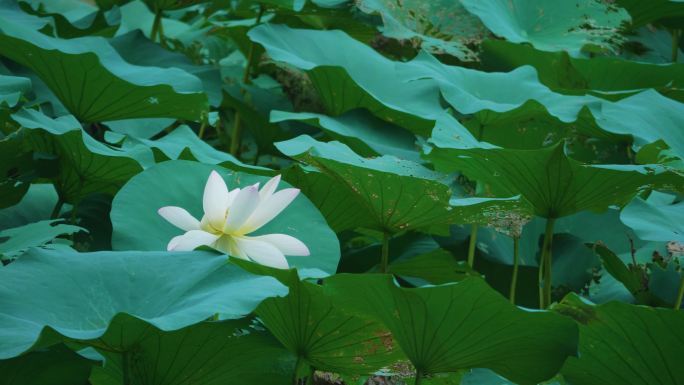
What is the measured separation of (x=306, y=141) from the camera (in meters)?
1.60

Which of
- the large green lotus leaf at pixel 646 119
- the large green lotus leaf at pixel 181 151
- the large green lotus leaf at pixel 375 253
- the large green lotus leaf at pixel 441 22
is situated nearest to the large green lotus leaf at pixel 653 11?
the large green lotus leaf at pixel 441 22

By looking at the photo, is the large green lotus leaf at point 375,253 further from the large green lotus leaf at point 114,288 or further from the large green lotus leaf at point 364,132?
the large green lotus leaf at point 114,288

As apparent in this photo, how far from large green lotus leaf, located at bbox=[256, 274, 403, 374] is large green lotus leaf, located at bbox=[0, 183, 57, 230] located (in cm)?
68

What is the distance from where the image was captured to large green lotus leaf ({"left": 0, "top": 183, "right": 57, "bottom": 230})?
5.48ft

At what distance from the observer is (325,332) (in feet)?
3.92

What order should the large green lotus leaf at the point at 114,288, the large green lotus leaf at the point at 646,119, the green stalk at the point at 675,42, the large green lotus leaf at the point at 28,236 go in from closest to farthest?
the large green lotus leaf at the point at 114,288
the large green lotus leaf at the point at 28,236
the large green lotus leaf at the point at 646,119
the green stalk at the point at 675,42

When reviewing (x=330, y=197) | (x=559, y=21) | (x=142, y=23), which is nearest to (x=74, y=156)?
(x=330, y=197)

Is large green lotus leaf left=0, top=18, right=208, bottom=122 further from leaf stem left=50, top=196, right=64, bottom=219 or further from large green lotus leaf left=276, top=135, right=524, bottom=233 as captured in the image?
large green lotus leaf left=276, top=135, right=524, bottom=233

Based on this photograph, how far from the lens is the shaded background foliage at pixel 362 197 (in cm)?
111

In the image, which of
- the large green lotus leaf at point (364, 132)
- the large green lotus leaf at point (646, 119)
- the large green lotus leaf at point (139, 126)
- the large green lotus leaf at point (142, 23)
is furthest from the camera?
the large green lotus leaf at point (142, 23)

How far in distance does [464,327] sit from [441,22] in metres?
1.66

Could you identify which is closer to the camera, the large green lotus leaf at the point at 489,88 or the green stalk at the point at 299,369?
the green stalk at the point at 299,369

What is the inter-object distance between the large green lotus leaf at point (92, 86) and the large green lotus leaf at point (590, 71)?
95cm

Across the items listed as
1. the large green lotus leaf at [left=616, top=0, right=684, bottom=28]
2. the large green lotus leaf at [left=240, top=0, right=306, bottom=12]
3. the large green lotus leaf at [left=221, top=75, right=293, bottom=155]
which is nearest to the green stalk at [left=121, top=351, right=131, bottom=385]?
the large green lotus leaf at [left=221, top=75, right=293, bottom=155]
